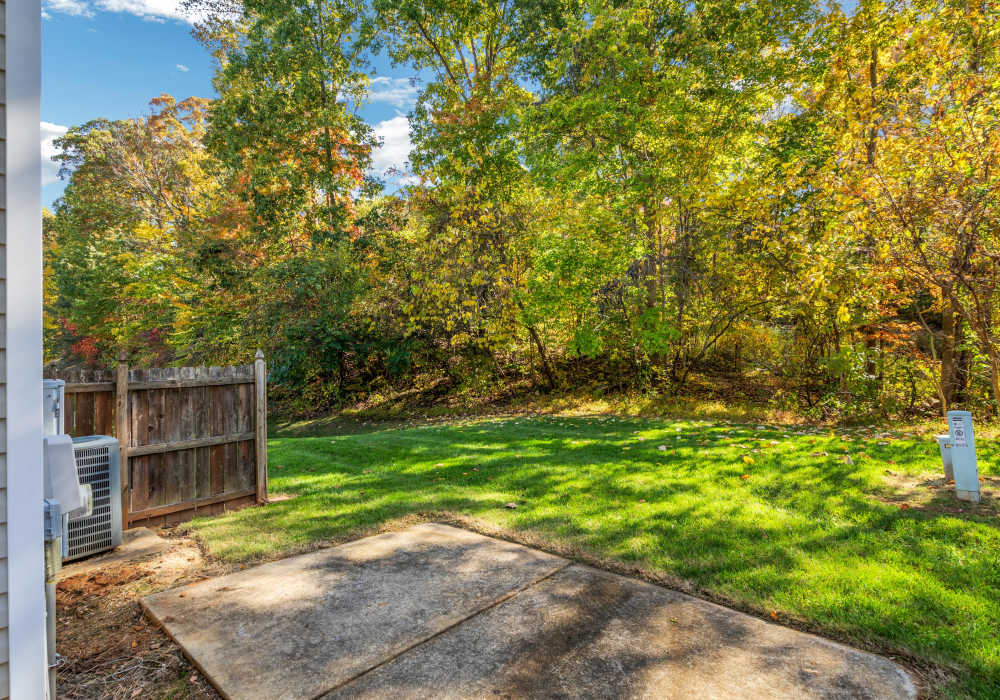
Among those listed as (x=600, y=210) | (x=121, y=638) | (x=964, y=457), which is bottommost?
(x=121, y=638)

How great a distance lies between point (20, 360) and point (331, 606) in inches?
76.1

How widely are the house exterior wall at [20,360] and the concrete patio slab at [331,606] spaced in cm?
76

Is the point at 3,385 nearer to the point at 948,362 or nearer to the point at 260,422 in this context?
the point at 260,422

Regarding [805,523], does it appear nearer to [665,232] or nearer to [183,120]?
[665,232]

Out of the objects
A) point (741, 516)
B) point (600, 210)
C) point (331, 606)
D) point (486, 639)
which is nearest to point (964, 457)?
point (741, 516)

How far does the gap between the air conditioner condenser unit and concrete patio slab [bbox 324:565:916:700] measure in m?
2.85

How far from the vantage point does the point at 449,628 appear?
2592 mm

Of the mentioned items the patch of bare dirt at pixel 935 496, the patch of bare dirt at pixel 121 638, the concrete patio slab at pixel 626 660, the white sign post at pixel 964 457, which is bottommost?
the patch of bare dirt at pixel 121 638

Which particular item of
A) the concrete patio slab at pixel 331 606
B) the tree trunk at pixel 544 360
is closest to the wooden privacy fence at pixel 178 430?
the concrete patio slab at pixel 331 606

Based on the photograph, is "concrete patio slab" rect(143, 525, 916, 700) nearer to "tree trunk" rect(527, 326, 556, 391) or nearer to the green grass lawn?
the green grass lawn

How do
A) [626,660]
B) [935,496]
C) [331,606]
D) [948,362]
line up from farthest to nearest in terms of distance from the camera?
[948,362] → [935,496] → [331,606] → [626,660]

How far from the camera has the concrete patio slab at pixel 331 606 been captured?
7.44 ft

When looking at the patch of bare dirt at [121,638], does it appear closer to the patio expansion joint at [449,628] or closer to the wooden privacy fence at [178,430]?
the patio expansion joint at [449,628]

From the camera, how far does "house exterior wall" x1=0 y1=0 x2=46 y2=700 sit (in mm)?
1708
